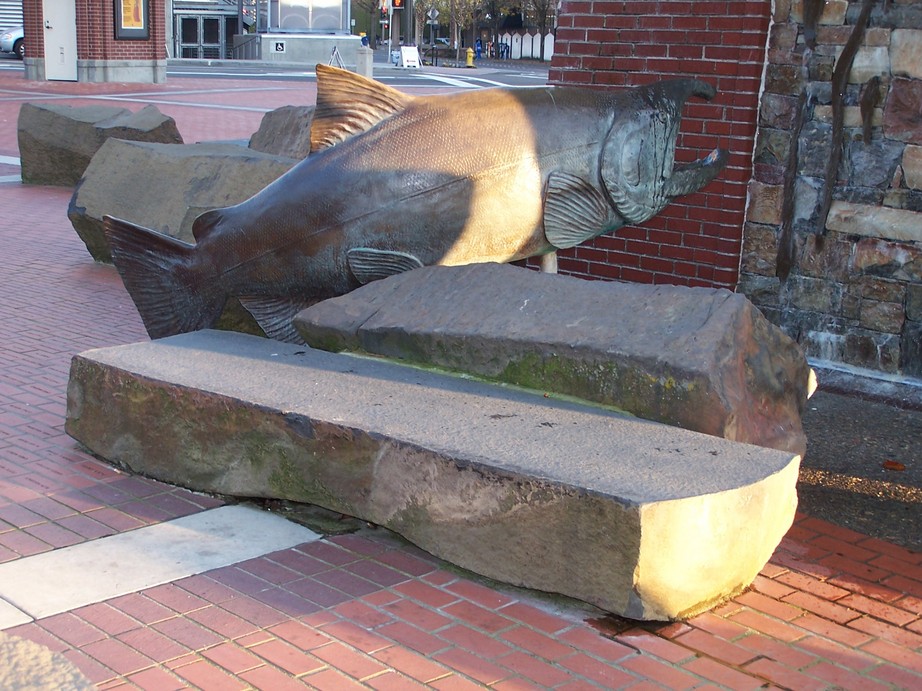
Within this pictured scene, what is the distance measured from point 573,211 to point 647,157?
1.39 ft

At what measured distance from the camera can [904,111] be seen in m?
5.98

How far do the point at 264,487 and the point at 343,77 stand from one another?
197 cm

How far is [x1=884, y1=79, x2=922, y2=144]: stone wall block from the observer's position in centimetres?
592

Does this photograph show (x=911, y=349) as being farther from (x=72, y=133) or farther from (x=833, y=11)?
(x=72, y=133)

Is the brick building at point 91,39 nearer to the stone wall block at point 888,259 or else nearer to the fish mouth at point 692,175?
the stone wall block at point 888,259

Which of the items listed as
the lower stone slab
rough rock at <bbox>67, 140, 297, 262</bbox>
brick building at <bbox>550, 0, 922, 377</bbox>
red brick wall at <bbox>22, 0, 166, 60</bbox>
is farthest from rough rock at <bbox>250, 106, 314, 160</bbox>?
red brick wall at <bbox>22, 0, 166, 60</bbox>

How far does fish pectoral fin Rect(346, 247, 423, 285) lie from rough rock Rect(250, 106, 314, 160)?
414 cm

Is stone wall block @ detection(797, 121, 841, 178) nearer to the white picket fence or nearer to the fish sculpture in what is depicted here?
the fish sculpture

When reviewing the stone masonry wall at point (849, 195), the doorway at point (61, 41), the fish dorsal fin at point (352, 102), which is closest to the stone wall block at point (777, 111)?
the stone masonry wall at point (849, 195)

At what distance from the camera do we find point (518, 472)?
140 inches

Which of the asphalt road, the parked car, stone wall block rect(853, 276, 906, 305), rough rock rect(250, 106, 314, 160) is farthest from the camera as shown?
the parked car

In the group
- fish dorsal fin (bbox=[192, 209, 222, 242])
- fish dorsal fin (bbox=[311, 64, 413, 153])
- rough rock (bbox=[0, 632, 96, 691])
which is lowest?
rough rock (bbox=[0, 632, 96, 691])

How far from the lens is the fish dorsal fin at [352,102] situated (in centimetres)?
507

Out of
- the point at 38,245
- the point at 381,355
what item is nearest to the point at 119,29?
the point at 38,245
